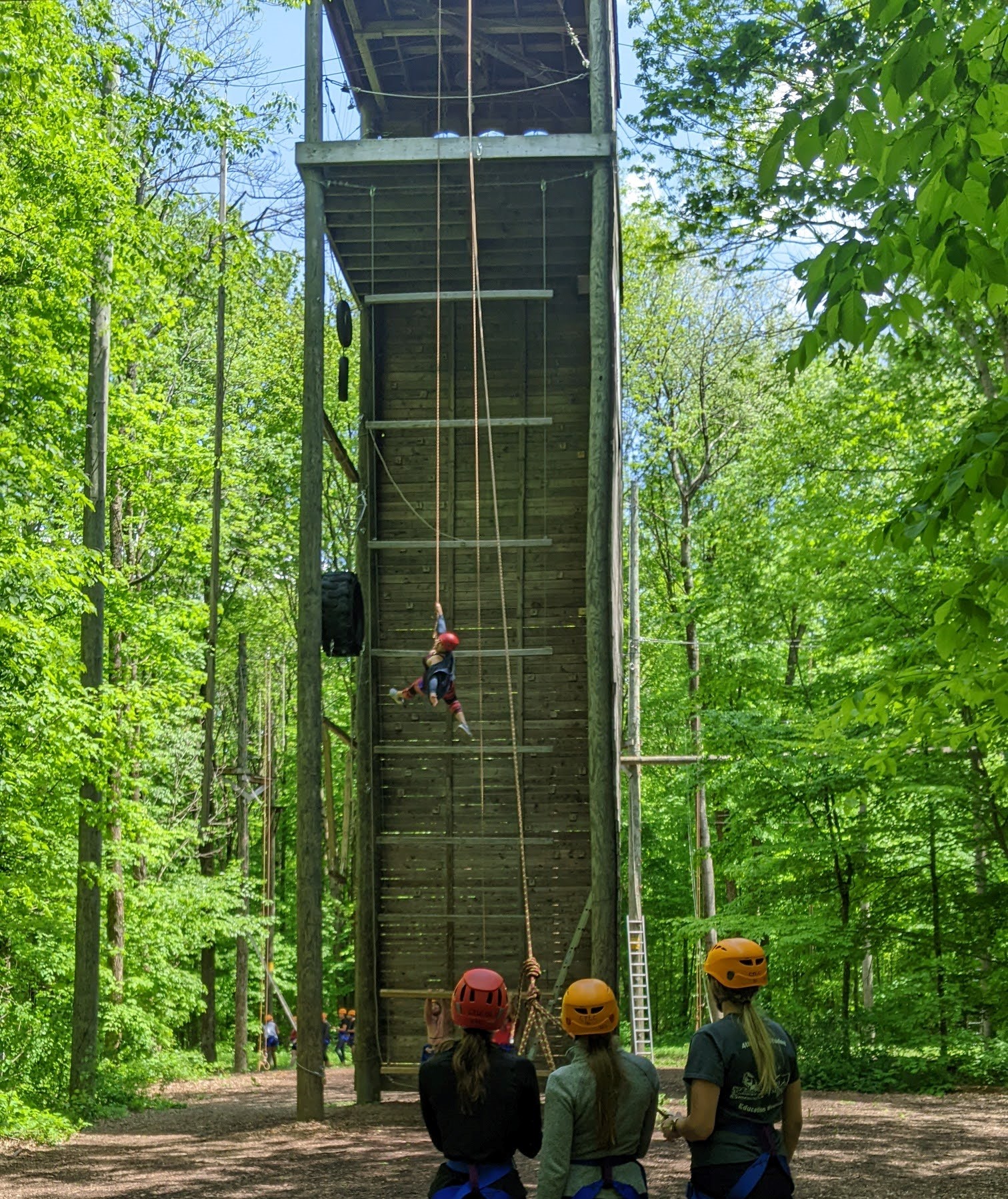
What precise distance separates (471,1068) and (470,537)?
961 cm

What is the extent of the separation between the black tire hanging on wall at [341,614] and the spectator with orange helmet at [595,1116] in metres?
7.65

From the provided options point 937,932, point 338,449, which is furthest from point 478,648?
point 937,932

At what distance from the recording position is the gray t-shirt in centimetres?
357

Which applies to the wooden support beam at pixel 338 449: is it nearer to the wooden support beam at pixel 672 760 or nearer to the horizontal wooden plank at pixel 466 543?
the horizontal wooden plank at pixel 466 543

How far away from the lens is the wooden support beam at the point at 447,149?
1115 cm

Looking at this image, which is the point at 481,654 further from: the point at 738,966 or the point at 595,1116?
the point at 595,1116

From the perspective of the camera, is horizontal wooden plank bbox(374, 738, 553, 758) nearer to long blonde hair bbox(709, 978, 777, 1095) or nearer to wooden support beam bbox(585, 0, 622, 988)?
wooden support beam bbox(585, 0, 622, 988)

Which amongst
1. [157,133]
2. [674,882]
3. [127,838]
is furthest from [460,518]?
[674,882]

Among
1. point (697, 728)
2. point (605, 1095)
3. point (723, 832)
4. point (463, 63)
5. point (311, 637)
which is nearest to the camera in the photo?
point (605, 1095)

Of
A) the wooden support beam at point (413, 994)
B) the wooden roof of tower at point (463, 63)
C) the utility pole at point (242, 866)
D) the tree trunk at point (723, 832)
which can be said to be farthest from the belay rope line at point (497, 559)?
the utility pole at point (242, 866)

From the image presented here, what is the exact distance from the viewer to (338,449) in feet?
40.6

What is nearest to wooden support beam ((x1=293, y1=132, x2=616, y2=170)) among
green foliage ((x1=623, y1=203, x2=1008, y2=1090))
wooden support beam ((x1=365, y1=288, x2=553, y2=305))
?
wooden support beam ((x1=365, y1=288, x2=553, y2=305))

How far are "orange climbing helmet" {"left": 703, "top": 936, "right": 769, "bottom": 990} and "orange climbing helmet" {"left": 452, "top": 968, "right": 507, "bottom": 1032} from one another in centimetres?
58

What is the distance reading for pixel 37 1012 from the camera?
17.0m
